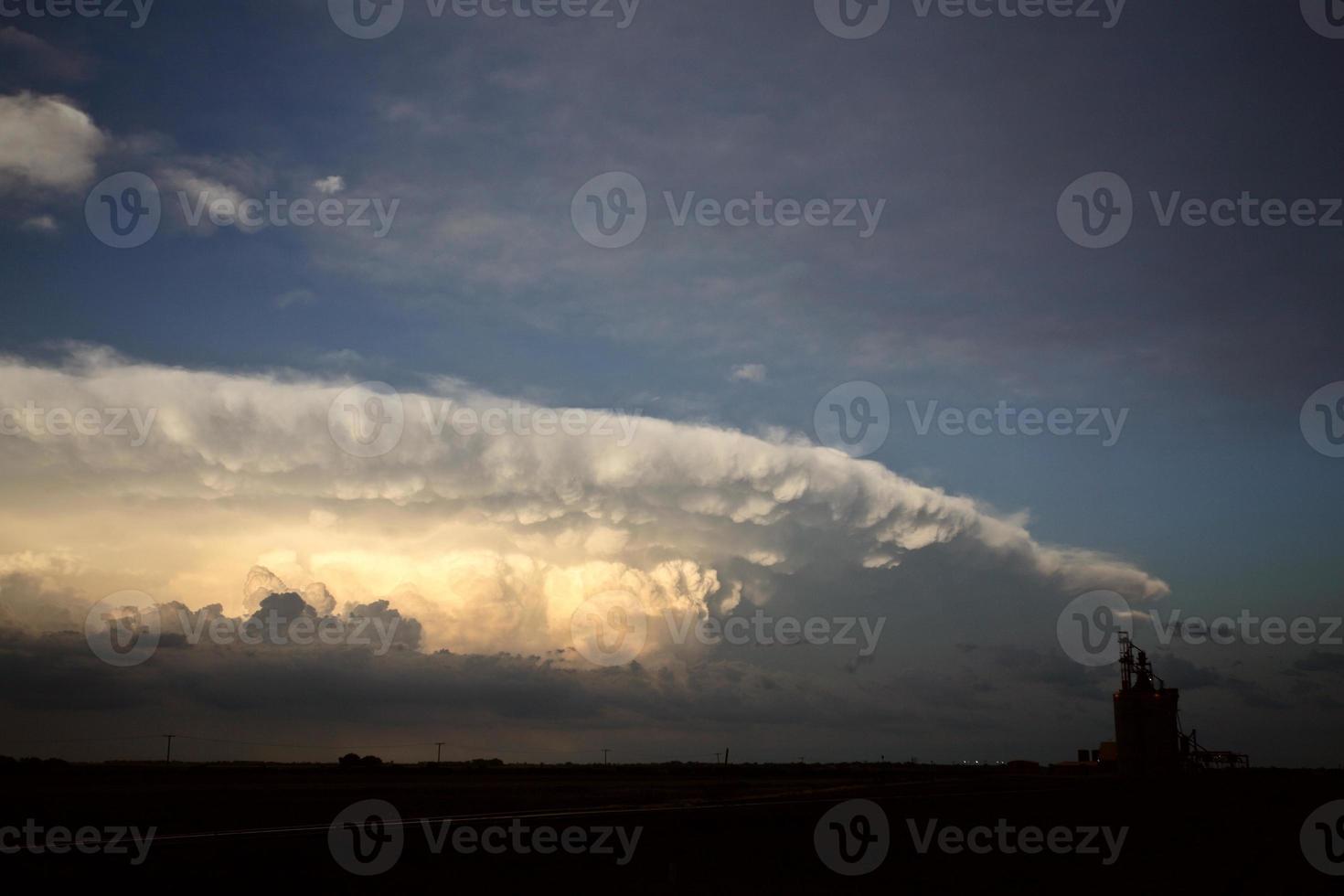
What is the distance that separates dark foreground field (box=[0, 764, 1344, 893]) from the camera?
97.9 feet

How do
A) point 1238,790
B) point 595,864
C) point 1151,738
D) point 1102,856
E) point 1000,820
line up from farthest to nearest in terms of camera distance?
point 1151,738, point 1238,790, point 1000,820, point 1102,856, point 595,864

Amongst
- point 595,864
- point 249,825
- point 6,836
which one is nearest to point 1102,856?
point 595,864

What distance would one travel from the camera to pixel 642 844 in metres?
38.9

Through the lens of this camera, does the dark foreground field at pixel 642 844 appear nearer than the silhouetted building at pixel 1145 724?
Yes

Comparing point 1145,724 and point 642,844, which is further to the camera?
point 1145,724

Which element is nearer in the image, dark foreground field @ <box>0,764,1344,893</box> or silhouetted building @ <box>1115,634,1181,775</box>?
dark foreground field @ <box>0,764,1344,893</box>

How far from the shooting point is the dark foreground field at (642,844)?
97.9 feet

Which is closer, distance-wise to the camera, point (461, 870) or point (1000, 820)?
point (461, 870)

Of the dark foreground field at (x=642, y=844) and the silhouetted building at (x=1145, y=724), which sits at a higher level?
the silhouetted building at (x=1145, y=724)

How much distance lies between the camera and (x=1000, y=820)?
177ft

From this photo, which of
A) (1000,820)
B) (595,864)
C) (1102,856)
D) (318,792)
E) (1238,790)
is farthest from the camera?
(1238,790)

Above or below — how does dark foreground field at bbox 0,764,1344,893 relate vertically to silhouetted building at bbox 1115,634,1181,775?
below

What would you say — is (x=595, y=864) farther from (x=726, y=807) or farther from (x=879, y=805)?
(x=879, y=805)

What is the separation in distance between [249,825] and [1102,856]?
3432 cm
